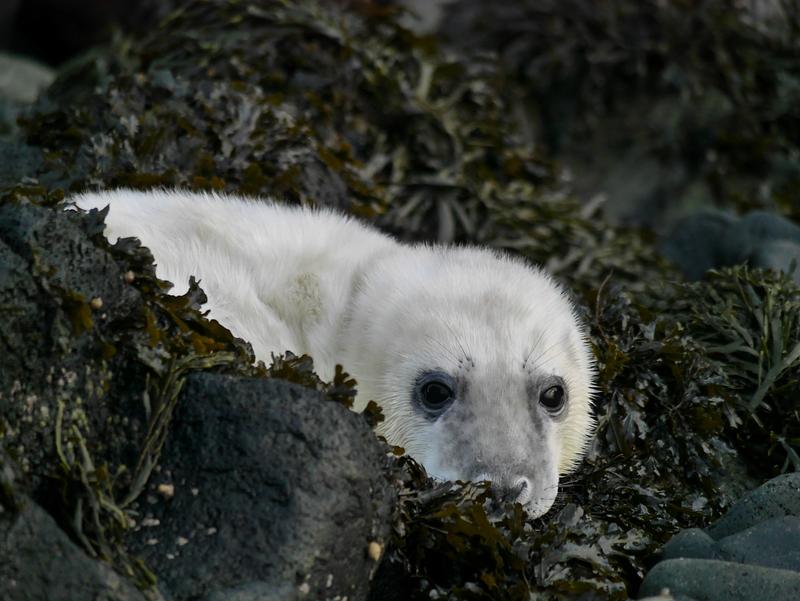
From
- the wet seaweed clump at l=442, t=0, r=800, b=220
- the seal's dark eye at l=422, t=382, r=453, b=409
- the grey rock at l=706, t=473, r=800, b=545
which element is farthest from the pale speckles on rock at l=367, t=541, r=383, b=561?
the wet seaweed clump at l=442, t=0, r=800, b=220

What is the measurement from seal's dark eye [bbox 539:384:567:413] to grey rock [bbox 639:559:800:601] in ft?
2.36

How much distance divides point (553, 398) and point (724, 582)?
862mm

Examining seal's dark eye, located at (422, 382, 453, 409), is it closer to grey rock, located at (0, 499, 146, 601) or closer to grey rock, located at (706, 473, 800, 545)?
grey rock, located at (706, 473, 800, 545)

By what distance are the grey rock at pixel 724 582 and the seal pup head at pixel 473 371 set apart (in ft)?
1.43

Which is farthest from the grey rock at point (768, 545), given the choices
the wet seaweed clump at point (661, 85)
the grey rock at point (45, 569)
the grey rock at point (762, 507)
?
the wet seaweed clump at point (661, 85)

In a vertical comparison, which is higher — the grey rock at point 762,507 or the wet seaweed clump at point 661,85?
the grey rock at point 762,507

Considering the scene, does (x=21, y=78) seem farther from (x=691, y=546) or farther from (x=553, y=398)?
(x=691, y=546)

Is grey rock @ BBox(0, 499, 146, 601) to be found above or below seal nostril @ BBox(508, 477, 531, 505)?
above

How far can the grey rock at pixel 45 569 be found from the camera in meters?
2.48

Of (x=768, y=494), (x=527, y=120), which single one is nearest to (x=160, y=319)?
(x=768, y=494)

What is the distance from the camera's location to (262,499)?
2768 mm

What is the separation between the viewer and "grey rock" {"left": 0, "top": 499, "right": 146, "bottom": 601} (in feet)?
8.14

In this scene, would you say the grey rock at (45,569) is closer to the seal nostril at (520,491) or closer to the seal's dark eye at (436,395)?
the seal nostril at (520,491)

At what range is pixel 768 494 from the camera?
3.47 m
